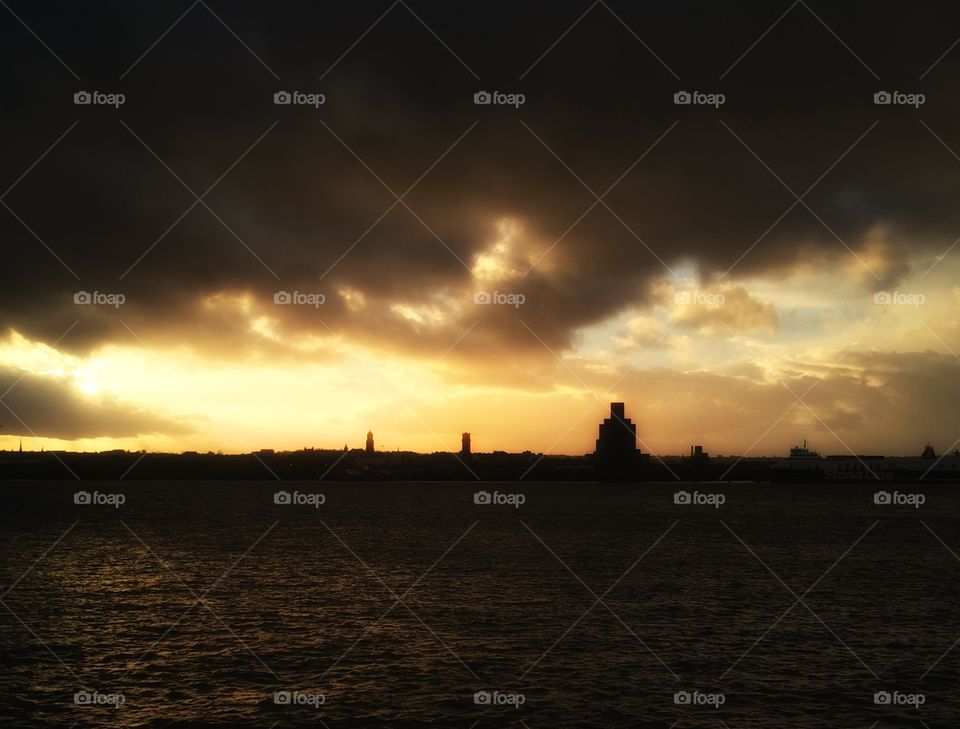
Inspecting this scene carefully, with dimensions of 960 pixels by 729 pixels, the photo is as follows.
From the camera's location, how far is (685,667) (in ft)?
116

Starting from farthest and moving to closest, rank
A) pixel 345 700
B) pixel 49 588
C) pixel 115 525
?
1. pixel 115 525
2. pixel 49 588
3. pixel 345 700

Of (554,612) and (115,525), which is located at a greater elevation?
(115,525)

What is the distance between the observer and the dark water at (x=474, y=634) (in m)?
29.5

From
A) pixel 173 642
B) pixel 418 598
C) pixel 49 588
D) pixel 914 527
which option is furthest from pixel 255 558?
pixel 914 527

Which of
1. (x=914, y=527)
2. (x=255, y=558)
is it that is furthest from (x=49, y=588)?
(x=914, y=527)

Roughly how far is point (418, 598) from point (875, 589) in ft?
109

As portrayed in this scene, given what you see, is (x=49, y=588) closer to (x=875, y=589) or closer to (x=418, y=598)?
(x=418, y=598)

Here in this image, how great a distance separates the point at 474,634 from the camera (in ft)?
135

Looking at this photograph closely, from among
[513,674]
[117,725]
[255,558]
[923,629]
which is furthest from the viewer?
[255,558]

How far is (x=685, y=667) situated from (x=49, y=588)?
1721 inches

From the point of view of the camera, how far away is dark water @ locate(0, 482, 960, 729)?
2953 centimetres

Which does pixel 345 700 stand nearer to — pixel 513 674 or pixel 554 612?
pixel 513 674

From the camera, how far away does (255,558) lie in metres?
74.2

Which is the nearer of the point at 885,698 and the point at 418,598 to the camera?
the point at 885,698
